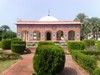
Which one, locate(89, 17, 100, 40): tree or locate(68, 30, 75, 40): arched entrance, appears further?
locate(89, 17, 100, 40): tree

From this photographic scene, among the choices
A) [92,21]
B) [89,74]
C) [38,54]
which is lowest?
[89,74]

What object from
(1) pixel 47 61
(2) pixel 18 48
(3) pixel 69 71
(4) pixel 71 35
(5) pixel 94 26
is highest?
(5) pixel 94 26

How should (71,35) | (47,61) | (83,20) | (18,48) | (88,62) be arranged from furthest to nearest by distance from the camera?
1. (83,20)
2. (71,35)
3. (18,48)
4. (88,62)
5. (47,61)

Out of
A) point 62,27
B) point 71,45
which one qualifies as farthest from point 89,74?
point 62,27

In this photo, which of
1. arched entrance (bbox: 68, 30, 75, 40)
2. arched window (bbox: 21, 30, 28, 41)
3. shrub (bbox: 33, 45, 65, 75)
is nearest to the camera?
shrub (bbox: 33, 45, 65, 75)

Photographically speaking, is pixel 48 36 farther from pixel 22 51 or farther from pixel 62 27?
pixel 22 51

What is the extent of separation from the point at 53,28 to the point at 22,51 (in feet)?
53.5

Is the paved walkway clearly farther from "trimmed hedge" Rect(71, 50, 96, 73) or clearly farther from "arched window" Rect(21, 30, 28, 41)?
"arched window" Rect(21, 30, 28, 41)

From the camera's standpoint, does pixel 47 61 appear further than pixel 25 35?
No

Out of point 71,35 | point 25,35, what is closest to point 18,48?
point 25,35

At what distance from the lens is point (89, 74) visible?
16.9 m

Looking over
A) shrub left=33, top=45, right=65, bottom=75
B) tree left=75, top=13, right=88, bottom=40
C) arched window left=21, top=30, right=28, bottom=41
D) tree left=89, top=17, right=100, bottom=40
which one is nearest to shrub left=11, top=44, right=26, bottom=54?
shrub left=33, top=45, right=65, bottom=75

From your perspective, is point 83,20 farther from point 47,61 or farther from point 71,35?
point 47,61

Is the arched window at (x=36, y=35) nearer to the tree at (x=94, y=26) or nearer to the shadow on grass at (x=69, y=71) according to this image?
the tree at (x=94, y=26)
